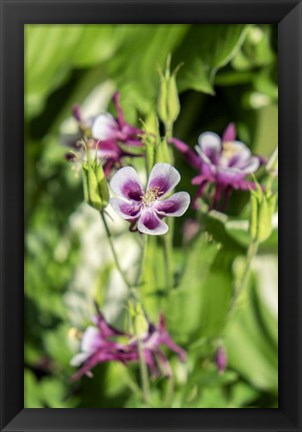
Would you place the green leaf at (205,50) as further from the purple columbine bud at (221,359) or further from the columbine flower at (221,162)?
the purple columbine bud at (221,359)

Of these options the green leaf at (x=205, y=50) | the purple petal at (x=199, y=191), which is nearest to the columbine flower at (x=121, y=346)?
the purple petal at (x=199, y=191)

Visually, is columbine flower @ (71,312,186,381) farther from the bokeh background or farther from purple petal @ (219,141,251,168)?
purple petal @ (219,141,251,168)

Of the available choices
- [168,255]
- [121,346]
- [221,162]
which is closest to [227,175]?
[221,162]

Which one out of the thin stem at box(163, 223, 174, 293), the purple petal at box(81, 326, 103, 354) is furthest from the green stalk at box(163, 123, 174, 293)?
the purple petal at box(81, 326, 103, 354)

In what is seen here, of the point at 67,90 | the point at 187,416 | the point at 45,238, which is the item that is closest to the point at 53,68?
the point at 67,90

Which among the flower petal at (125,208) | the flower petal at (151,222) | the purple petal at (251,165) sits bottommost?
the flower petal at (151,222)

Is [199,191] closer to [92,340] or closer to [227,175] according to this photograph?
[227,175]

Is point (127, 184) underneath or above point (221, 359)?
above
